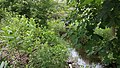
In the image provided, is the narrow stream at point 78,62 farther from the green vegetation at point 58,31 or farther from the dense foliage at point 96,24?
the dense foliage at point 96,24

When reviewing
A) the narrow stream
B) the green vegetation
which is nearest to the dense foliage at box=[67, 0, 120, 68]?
the green vegetation

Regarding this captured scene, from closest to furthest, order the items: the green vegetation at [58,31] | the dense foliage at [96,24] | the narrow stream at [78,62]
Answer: the dense foliage at [96,24], the green vegetation at [58,31], the narrow stream at [78,62]

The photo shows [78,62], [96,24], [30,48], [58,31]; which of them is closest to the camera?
[96,24]

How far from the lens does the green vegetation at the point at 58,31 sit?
1508mm

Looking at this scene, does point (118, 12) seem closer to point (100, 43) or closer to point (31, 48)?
point (100, 43)

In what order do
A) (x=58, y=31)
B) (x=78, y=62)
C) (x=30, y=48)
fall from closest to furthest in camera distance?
(x=30, y=48) → (x=78, y=62) → (x=58, y=31)

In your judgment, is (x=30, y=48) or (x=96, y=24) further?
(x=30, y=48)

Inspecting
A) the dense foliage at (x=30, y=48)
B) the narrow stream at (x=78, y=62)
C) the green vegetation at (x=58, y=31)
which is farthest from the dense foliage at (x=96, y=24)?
the narrow stream at (x=78, y=62)

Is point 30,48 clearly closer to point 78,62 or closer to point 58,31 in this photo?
point 78,62

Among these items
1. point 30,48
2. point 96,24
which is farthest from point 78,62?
point 96,24

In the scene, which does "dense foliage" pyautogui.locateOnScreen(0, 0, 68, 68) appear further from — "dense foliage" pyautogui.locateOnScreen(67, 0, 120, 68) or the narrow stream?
"dense foliage" pyautogui.locateOnScreen(67, 0, 120, 68)

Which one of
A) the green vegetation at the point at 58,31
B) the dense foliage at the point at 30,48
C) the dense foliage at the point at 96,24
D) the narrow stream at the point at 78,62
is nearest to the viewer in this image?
the dense foliage at the point at 96,24

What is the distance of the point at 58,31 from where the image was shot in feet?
13.9

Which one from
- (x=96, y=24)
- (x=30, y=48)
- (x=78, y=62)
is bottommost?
(x=78, y=62)
